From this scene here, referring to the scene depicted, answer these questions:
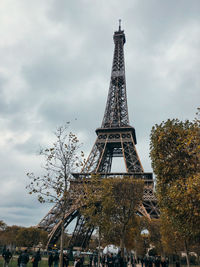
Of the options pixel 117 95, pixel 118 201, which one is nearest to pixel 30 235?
pixel 118 201

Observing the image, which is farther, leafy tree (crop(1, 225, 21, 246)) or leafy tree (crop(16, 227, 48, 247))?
leafy tree (crop(1, 225, 21, 246))

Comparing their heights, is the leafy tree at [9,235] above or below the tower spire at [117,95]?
below

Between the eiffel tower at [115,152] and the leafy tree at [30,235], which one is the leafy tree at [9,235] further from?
the eiffel tower at [115,152]

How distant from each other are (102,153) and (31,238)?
24503 millimetres

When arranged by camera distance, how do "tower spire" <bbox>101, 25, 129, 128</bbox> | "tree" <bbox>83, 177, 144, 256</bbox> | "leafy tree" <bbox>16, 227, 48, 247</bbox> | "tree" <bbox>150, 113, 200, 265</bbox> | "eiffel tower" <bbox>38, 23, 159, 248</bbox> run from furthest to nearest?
"tower spire" <bbox>101, 25, 129, 128</bbox>
"leafy tree" <bbox>16, 227, 48, 247</bbox>
"eiffel tower" <bbox>38, 23, 159, 248</bbox>
"tree" <bbox>83, 177, 144, 256</bbox>
"tree" <bbox>150, 113, 200, 265</bbox>

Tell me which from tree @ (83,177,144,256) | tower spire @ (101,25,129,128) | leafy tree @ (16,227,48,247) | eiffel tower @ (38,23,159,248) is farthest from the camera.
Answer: tower spire @ (101,25,129,128)

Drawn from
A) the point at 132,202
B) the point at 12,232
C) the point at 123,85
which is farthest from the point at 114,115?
the point at 12,232

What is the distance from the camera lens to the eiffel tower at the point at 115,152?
41.8 meters

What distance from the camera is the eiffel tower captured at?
4181cm

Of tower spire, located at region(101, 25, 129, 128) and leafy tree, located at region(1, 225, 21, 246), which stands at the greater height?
tower spire, located at region(101, 25, 129, 128)

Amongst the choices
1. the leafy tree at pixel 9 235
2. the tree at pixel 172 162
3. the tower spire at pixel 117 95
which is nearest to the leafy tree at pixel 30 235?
the leafy tree at pixel 9 235

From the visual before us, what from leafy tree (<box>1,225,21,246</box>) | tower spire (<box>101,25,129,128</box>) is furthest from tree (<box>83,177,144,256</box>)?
leafy tree (<box>1,225,21,246</box>)

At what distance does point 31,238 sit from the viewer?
51.6 metres

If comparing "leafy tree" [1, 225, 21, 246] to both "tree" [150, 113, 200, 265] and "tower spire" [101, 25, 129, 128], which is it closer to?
"tower spire" [101, 25, 129, 128]
